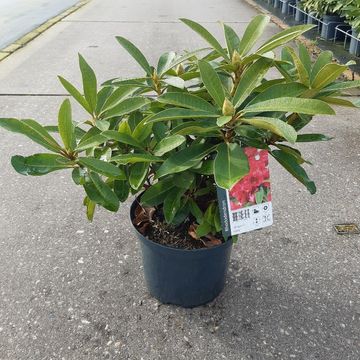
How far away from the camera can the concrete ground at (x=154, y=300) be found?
1.75m

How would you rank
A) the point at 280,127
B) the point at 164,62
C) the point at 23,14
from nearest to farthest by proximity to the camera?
the point at 280,127
the point at 164,62
the point at 23,14

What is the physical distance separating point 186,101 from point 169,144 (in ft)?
0.47

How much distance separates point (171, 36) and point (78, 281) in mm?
5670

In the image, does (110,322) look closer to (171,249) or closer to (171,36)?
(171,249)

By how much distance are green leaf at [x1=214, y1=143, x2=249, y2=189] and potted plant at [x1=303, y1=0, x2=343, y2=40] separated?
5527 mm

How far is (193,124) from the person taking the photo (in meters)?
1.33

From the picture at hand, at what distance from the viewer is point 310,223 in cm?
249

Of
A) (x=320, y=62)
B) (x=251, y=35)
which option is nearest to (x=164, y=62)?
(x=251, y=35)

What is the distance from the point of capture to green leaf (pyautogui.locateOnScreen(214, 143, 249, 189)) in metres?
1.17

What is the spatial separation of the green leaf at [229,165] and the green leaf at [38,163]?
0.48 m

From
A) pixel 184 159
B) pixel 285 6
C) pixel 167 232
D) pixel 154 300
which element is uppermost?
pixel 184 159

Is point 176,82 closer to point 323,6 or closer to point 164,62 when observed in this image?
point 164,62

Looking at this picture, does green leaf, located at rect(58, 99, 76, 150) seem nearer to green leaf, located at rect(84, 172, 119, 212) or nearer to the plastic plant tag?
green leaf, located at rect(84, 172, 119, 212)

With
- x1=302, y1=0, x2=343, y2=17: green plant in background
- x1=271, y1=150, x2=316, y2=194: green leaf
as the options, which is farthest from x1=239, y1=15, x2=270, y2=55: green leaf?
x1=302, y1=0, x2=343, y2=17: green plant in background
